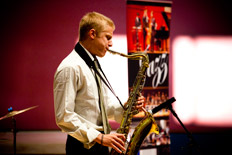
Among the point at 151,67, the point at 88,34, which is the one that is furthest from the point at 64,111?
the point at 151,67

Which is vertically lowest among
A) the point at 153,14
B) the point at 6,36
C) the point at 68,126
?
the point at 68,126

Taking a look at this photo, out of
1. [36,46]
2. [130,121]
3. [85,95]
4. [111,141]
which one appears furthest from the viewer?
[36,46]

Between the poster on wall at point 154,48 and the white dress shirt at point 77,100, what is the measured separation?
192cm

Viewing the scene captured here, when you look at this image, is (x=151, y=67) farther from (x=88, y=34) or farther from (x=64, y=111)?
(x=64, y=111)

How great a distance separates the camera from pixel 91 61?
1.63 m

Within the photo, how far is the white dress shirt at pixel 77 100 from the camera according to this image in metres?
1.35

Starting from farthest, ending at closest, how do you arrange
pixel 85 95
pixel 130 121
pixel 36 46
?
pixel 36 46 < pixel 130 121 < pixel 85 95

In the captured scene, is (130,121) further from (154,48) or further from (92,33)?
(154,48)

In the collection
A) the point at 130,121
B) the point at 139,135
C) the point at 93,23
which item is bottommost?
the point at 139,135

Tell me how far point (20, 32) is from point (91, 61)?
8.43 ft

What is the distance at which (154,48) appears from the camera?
11.3 feet

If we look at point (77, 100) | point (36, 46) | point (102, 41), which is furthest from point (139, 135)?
point (36, 46)

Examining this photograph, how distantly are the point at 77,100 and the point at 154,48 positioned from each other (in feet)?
7.25

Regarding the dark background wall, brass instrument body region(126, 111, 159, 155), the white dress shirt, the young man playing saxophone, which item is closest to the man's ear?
the young man playing saxophone
